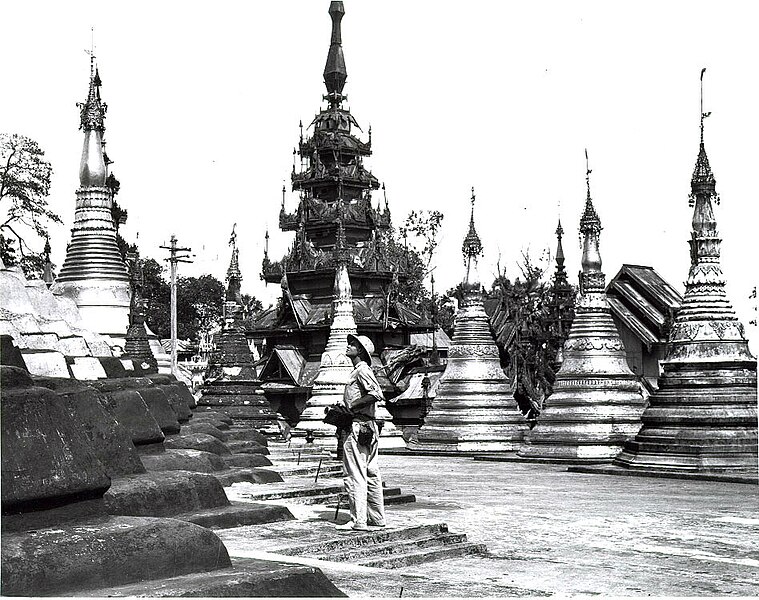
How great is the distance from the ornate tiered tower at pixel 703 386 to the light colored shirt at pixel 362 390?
1269 centimetres

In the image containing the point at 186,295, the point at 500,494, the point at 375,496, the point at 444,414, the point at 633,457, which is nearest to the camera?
the point at 375,496

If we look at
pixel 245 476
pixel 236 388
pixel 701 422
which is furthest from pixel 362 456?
pixel 236 388

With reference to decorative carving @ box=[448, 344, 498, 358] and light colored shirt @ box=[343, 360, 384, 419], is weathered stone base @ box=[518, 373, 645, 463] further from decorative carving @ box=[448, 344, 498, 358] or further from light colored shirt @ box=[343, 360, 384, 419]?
light colored shirt @ box=[343, 360, 384, 419]

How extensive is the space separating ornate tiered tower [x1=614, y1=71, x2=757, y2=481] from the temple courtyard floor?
2.29m

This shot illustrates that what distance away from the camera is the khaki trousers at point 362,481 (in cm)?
1086

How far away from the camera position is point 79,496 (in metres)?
7.18

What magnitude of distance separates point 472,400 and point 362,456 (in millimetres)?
21854

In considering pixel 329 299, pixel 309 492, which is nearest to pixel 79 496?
pixel 309 492

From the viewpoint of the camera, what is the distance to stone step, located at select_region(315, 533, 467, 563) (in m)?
9.78

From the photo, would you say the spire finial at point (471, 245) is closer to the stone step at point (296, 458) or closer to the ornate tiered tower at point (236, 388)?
the ornate tiered tower at point (236, 388)

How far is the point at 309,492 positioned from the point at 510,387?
2021 cm

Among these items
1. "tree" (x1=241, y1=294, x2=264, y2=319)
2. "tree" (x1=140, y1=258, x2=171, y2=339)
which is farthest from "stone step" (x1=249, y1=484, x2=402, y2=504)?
"tree" (x1=140, y1=258, x2=171, y2=339)

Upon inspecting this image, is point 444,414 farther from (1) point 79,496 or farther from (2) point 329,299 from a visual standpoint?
(1) point 79,496

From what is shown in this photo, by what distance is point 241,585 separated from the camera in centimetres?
666
